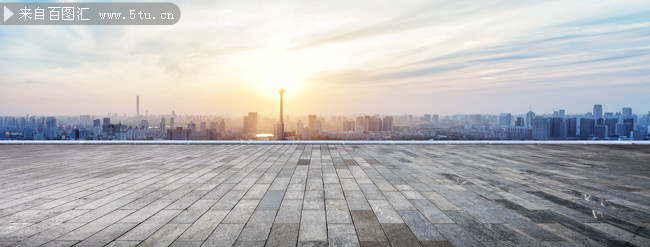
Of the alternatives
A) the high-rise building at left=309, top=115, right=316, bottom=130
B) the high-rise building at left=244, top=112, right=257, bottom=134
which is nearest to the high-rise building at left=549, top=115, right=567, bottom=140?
the high-rise building at left=309, top=115, right=316, bottom=130

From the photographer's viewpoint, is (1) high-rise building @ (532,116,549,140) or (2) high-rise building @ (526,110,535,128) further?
(2) high-rise building @ (526,110,535,128)

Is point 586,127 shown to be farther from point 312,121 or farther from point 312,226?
point 312,226

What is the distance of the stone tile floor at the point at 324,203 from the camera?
4602mm

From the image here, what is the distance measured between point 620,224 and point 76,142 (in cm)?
2447

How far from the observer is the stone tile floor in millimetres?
4602

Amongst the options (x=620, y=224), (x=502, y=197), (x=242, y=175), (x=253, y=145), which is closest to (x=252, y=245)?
(x=242, y=175)

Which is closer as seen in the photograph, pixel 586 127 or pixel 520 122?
pixel 586 127

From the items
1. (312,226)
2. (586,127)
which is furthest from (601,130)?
(312,226)

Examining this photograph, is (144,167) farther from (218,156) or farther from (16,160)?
(16,160)

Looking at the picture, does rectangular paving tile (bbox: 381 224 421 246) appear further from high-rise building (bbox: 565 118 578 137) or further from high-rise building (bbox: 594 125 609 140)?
high-rise building (bbox: 594 125 609 140)

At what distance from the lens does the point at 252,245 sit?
4.27 metres

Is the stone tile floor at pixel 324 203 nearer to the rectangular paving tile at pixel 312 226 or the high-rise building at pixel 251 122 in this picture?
the rectangular paving tile at pixel 312 226

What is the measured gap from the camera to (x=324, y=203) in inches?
247

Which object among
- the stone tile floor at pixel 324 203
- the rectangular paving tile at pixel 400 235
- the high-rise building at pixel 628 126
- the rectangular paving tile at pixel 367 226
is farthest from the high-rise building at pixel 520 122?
the rectangular paving tile at pixel 400 235
